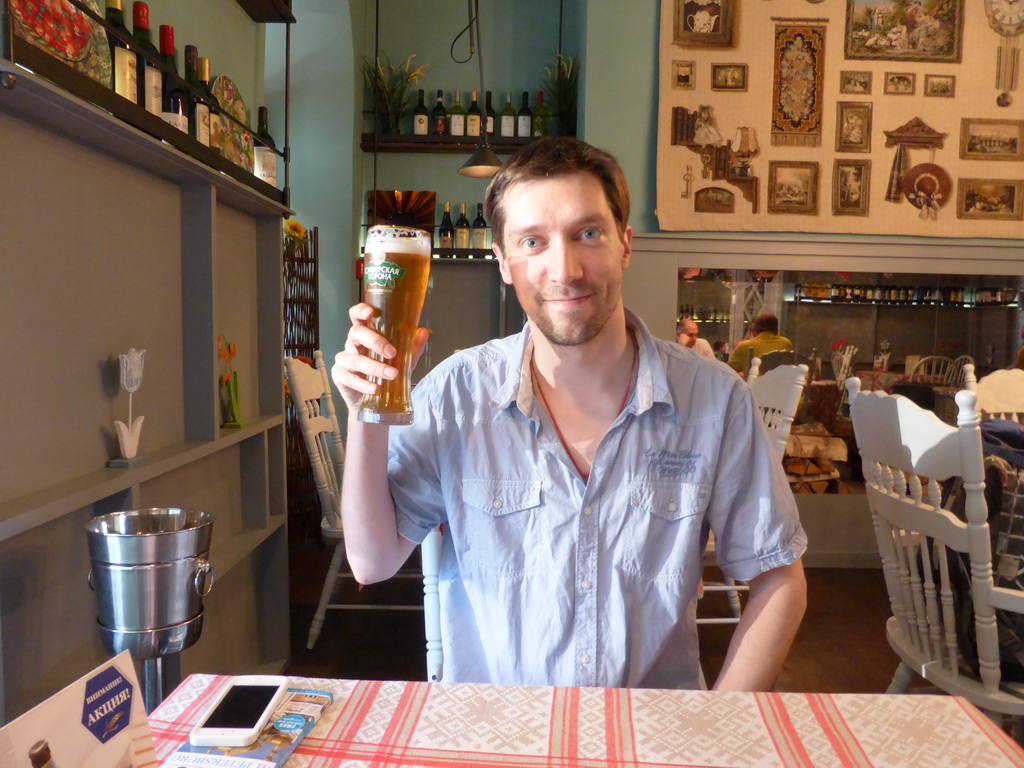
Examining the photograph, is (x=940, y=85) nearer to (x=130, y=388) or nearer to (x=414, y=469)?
(x=414, y=469)

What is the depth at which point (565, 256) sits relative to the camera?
1.33m

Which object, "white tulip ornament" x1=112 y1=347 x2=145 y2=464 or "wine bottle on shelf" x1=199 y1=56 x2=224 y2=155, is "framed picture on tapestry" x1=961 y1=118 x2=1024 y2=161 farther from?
"white tulip ornament" x1=112 y1=347 x2=145 y2=464

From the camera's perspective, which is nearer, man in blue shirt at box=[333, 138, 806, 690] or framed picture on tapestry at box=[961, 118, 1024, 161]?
man in blue shirt at box=[333, 138, 806, 690]

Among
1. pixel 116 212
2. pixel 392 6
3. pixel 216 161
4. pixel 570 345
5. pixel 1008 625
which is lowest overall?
pixel 1008 625

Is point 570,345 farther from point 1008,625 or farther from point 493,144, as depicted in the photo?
point 493,144

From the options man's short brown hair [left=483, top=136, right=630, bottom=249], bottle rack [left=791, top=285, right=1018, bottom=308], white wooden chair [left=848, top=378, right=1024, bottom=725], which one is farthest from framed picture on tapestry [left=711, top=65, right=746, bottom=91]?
man's short brown hair [left=483, top=136, right=630, bottom=249]

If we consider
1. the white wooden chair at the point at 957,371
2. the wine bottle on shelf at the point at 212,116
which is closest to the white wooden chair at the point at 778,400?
the white wooden chair at the point at 957,371

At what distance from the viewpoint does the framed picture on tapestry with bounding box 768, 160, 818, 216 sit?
416 cm

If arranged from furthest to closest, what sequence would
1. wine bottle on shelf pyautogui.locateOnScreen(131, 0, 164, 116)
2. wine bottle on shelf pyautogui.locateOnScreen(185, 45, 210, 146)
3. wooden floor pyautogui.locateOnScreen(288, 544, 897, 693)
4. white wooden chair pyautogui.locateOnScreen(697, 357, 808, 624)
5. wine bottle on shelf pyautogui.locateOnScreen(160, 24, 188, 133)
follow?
wooden floor pyautogui.locateOnScreen(288, 544, 897, 693), white wooden chair pyautogui.locateOnScreen(697, 357, 808, 624), wine bottle on shelf pyautogui.locateOnScreen(185, 45, 210, 146), wine bottle on shelf pyautogui.locateOnScreen(160, 24, 188, 133), wine bottle on shelf pyautogui.locateOnScreen(131, 0, 164, 116)

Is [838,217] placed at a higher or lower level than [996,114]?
lower

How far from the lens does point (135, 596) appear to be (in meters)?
1.51

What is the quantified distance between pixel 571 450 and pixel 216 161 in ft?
5.01

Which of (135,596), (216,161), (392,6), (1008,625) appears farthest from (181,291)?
(392,6)

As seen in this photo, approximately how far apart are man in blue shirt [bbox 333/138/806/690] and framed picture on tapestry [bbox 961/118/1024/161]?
3590 mm
